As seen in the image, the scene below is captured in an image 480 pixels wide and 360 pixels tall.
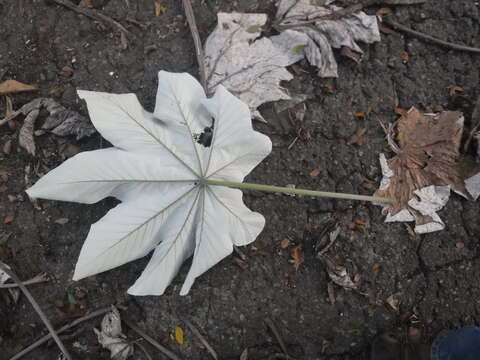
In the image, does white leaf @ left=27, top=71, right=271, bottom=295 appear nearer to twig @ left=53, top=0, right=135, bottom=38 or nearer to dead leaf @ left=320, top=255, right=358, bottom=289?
dead leaf @ left=320, top=255, right=358, bottom=289

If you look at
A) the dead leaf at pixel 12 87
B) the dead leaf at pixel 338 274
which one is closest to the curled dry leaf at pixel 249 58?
the dead leaf at pixel 338 274

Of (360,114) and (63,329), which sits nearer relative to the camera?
(63,329)

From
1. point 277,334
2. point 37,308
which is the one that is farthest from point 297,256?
point 37,308

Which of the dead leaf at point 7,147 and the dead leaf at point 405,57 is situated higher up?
the dead leaf at point 7,147

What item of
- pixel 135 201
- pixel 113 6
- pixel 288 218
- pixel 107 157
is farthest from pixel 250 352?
pixel 113 6

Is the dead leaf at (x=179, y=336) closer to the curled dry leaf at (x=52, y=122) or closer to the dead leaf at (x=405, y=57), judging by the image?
the curled dry leaf at (x=52, y=122)

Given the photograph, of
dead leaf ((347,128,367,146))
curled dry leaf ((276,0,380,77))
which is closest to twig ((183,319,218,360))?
dead leaf ((347,128,367,146))

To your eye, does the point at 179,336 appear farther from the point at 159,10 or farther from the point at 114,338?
the point at 159,10

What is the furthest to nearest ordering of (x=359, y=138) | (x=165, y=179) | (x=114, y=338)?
1. (x=359, y=138)
2. (x=114, y=338)
3. (x=165, y=179)
